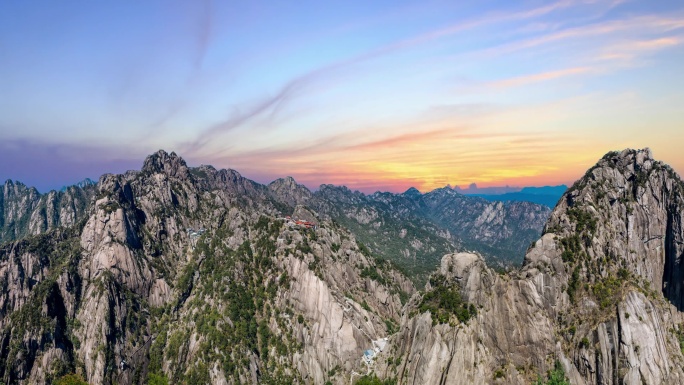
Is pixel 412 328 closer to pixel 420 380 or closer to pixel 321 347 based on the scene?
pixel 420 380

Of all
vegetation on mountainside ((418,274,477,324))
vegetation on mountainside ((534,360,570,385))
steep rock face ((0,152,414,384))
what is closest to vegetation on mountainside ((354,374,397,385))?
steep rock face ((0,152,414,384))

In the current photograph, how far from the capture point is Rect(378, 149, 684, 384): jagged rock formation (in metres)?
111

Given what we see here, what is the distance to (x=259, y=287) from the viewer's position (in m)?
189

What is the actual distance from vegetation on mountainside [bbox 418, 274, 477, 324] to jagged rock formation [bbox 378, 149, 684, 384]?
1.93 m

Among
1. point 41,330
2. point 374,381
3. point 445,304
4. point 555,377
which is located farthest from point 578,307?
point 41,330

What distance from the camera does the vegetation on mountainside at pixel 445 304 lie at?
4867 inches

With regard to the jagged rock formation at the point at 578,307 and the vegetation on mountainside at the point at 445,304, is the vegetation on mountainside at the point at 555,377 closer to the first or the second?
the jagged rock formation at the point at 578,307

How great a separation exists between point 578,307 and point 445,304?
126 feet

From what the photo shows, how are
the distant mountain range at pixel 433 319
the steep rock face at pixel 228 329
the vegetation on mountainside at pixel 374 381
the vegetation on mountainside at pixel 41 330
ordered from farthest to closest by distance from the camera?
the vegetation on mountainside at pixel 41 330 < the steep rock face at pixel 228 329 < the vegetation on mountainside at pixel 374 381 < the distant mountain range at pixel 433 319

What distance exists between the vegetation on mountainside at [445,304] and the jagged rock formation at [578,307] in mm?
1934

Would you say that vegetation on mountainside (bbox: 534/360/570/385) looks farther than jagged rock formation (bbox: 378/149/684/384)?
No

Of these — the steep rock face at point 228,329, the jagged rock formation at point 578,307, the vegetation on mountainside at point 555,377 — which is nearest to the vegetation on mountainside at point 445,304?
the jagged rock formation at point 578,307

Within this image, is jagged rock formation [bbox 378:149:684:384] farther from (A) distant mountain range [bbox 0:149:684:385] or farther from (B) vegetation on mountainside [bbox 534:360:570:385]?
(B) vegetation on mountainside [bbox 534:360:570:385]

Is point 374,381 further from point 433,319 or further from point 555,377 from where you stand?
point 555,377
